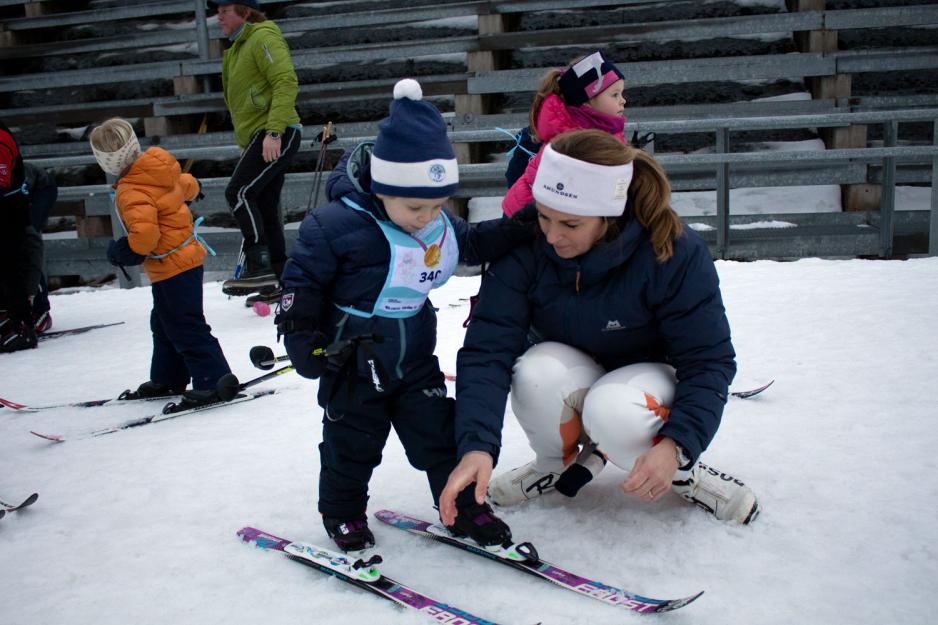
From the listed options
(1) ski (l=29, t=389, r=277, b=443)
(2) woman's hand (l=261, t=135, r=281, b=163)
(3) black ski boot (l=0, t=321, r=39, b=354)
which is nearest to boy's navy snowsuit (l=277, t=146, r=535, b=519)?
(1) ski (l=29, t=389, r=277, b=443)

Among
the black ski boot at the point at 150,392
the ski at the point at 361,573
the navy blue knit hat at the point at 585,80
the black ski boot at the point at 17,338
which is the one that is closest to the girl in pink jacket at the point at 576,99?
the navy blue knit hat at the point at 585,80

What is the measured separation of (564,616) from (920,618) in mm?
768

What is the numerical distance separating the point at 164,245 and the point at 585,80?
1984 mm

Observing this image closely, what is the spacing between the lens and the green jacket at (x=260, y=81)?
5.56 m

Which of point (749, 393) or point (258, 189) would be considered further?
point (258, 189)

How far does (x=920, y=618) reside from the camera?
1.84 m

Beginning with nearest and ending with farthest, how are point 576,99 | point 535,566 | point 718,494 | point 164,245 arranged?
point 535,566 < point 718,494 < point 576,99 < point 164,245

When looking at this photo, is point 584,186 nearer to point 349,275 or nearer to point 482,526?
point 349,275

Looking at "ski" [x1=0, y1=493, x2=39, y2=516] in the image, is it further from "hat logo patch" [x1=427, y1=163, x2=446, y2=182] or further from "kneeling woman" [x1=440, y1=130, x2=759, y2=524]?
"hat logo patch" [x1=427, y1=163, x2=446, y2=182]

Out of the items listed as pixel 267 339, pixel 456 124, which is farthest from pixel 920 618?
pixel 456 124

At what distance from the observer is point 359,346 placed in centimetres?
220

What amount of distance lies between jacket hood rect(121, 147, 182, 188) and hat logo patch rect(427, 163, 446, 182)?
6.88 feet

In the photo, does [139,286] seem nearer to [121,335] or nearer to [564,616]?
[121,335]

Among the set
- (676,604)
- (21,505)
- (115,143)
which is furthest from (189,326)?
(676,604)
